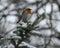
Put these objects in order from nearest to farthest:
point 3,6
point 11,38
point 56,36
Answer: point 11,38
point 56,36
point 3,6

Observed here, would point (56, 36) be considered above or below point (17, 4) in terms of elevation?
below

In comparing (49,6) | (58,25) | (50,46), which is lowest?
(50,46)

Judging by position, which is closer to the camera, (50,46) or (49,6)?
(50,46)

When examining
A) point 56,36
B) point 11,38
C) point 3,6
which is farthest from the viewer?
point 3,6

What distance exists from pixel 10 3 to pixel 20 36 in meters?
1.51

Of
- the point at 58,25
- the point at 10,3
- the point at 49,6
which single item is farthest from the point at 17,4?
the point at 58,25

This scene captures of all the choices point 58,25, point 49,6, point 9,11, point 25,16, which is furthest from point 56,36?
point 25,16

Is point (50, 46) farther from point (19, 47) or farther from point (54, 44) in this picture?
point (19, 47)

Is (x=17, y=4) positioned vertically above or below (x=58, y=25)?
above

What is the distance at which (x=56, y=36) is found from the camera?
7.73 feet

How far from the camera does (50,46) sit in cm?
220

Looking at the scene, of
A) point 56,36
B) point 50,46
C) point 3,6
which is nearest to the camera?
point 50,46

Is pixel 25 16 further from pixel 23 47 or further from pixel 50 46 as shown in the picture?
pixel 50 46

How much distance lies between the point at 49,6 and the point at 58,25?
0.87 ft
